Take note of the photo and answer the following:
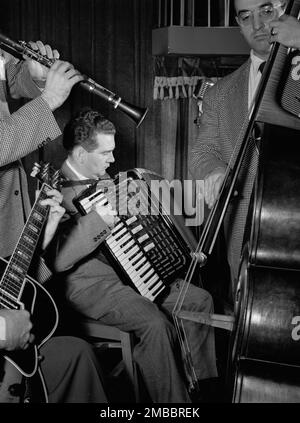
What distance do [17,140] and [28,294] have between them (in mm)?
562

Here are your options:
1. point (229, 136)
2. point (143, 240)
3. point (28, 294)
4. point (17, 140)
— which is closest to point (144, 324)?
point (143, 240)

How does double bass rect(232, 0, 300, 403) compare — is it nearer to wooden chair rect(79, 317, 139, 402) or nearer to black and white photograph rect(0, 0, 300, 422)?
black and white photograph rect(0, 0, 300, 422)

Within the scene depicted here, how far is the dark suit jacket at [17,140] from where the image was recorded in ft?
7.11

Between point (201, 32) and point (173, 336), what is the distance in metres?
2.65

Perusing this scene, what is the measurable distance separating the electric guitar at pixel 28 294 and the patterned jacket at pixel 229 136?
26.8 inches

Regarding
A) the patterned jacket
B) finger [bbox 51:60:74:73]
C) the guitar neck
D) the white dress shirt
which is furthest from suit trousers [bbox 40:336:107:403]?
the white dress shirt

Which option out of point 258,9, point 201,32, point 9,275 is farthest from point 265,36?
point 201,32

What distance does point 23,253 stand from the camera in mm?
2176

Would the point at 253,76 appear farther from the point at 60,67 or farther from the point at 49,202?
the point at 49,202

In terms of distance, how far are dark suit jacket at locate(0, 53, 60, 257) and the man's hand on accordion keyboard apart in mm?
405

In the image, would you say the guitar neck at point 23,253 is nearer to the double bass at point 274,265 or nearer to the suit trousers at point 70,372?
the suit trousers at point 70,372

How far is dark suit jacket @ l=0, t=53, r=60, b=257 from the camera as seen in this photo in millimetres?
2168

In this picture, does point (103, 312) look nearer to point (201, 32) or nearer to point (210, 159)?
point (210, 159)

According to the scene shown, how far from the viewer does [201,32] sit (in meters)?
4.59
